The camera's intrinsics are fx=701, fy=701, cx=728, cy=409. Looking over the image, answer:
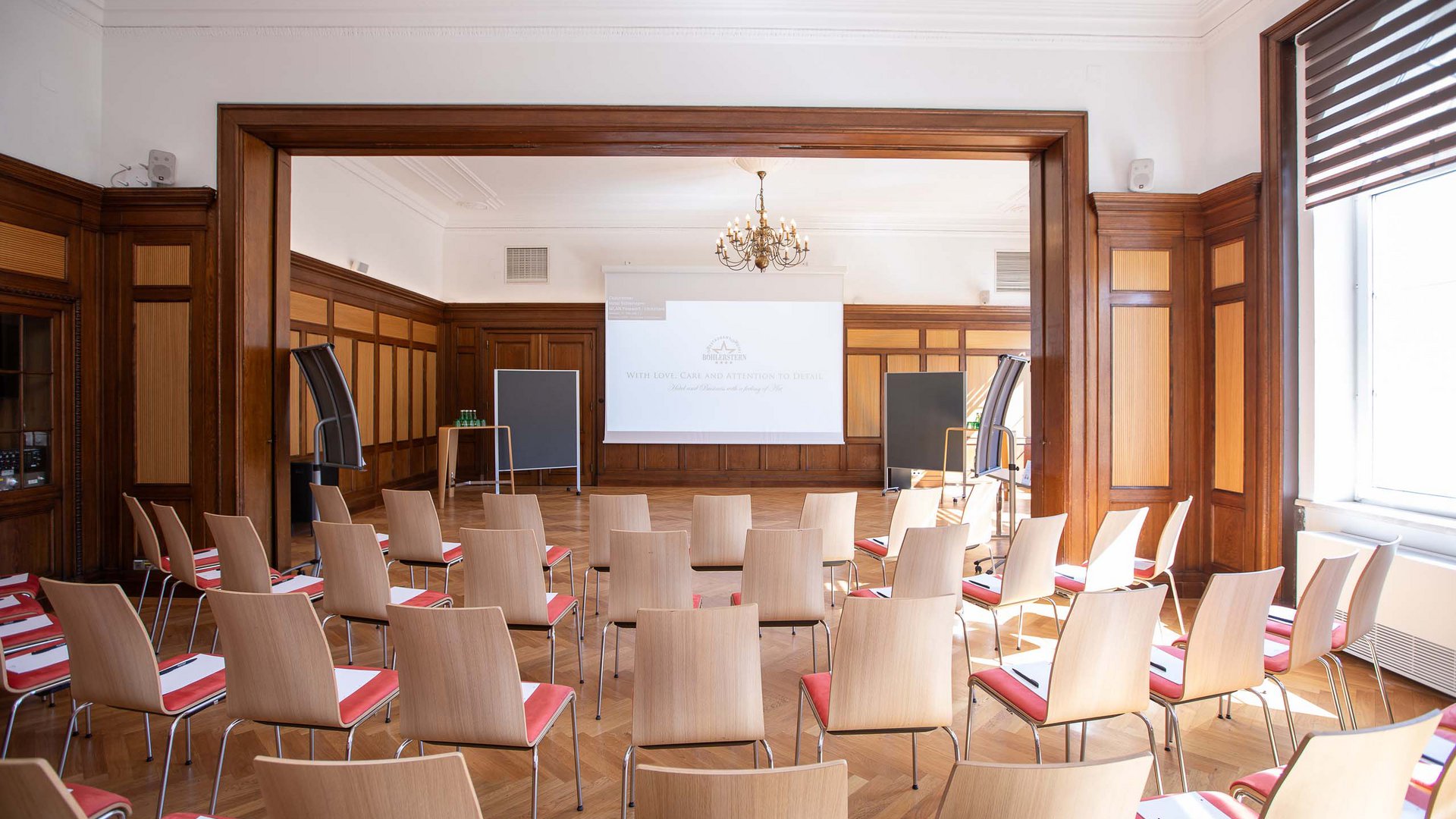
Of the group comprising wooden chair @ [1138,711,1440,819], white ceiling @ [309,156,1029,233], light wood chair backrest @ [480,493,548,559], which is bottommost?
wooden chair @ [1138,711,1440,819]

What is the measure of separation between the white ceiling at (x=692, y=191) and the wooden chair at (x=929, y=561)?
5.10 m

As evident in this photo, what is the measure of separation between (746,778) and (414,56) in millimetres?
5047

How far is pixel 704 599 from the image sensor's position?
4.56 m

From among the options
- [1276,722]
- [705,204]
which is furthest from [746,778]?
[705,204]

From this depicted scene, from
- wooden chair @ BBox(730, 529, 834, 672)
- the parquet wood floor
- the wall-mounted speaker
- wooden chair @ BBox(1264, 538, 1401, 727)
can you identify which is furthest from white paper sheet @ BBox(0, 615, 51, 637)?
the wall-mounted speaker

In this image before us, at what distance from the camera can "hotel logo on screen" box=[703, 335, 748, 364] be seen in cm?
965

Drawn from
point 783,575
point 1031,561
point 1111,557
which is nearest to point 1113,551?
point 1111,557

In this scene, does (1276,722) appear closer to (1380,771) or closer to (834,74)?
(1380,771)

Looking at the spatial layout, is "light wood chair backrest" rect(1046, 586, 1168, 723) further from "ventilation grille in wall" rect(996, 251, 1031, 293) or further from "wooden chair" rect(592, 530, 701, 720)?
"ventilation grille in wall" rect(996, 251, 1031, 293)

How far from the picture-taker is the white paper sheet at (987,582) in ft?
11.0

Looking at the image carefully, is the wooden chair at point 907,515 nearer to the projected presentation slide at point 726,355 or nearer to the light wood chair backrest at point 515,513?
the light wood chair backrest at point 515,513

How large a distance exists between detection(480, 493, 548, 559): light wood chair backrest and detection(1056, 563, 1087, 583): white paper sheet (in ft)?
8.94

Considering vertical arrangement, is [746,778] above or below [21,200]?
below

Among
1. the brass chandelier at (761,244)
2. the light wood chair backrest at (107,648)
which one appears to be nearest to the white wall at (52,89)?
the light wood chair backrest at (107,648)
